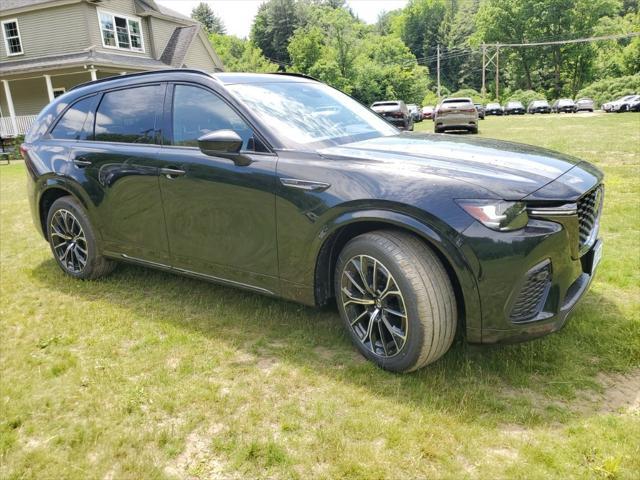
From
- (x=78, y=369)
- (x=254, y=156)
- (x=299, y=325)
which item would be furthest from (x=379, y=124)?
(x=78, y=369)

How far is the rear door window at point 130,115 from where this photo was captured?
3.89 meters

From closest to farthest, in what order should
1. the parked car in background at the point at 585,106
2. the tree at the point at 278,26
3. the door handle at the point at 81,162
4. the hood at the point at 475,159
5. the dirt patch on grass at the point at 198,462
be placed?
1. the dirt patch on grass at the point at 198,462
2. the hood at the point at 475,159
3. the door handle at the point at 81,162
4. the parked car in background at the point at 585,106
5. the tree at the point at 278,26

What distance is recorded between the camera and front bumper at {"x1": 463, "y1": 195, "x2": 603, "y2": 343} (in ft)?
8.13

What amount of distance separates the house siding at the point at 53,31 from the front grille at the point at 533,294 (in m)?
25.0

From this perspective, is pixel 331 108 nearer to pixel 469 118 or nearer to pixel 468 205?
pixel 468 205

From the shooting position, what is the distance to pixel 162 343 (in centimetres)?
347

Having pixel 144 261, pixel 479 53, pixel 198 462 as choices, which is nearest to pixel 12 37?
pixel 144 261

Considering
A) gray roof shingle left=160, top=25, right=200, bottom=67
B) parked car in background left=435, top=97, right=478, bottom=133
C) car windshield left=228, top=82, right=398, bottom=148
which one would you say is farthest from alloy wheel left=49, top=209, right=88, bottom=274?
gray roof shingle left=160, top=25, right=200, bottom=67

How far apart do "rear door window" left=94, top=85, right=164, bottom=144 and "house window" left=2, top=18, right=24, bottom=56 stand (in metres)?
24.2

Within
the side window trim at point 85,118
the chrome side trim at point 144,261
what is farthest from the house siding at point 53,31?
the chrome side trim at point 144,261

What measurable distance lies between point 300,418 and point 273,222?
119 centimetres

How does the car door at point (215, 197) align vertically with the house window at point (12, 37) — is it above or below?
below

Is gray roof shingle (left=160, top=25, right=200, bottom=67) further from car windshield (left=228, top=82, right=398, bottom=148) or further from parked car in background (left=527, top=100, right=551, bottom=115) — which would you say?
parked car in background (left=527, top=100, right=551, bottom=115)

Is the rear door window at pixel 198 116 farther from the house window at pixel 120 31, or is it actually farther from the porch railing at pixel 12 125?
the house window at pixel 120 31
